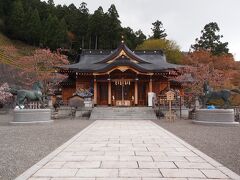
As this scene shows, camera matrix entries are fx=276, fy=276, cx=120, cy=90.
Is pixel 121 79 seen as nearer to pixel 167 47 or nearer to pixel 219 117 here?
pixel 219 117

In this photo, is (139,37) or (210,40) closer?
(210,40)

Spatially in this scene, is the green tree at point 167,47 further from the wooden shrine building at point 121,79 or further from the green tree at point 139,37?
the wooden shrine building at point 121,79

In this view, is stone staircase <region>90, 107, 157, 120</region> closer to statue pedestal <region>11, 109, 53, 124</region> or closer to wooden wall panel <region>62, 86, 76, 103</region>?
statue pedestal <region>11, 109, 53, 124</region>

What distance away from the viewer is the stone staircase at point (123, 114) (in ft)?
73.0

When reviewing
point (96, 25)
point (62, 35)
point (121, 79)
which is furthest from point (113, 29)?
point (121, 79)

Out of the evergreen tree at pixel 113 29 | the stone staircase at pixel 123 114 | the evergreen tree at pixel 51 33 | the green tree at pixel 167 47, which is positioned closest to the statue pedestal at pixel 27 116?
the stone staircase at pixel 123 114

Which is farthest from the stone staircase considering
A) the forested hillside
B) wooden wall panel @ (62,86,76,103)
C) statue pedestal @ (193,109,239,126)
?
the forested hillside

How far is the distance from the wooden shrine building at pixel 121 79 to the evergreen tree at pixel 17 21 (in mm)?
27048

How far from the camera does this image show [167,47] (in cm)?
5375

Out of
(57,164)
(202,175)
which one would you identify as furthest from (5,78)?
(202,175)

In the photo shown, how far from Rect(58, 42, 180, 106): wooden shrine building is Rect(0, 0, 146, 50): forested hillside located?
79.5ft

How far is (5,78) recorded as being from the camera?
3375cm

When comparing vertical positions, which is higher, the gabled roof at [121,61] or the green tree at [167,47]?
the green tree at [167,47]

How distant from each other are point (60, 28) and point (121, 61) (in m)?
29.7
